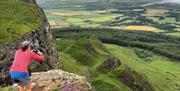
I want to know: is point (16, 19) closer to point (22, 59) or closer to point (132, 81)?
point (132, 81)

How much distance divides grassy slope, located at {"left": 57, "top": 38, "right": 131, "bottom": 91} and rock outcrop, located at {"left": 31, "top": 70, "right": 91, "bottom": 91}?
58.1 meters

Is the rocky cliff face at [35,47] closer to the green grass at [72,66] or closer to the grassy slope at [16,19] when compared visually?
the grassy slope at [16,19]

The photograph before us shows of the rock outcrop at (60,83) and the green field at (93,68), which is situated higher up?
the rock outcrop at (60,83)

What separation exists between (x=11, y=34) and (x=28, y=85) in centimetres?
4599

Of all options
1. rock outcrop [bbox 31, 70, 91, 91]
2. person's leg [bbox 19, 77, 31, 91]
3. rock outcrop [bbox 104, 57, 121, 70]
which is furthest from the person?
rock outcrop [bbox 104, 57, 121, 70]

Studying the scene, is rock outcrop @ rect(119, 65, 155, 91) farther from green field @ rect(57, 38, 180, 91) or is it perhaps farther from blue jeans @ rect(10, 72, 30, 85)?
blue jeans @ rect(10, 72, 30, 85)

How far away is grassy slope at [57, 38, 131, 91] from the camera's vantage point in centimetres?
10125

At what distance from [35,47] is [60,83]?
130 feet

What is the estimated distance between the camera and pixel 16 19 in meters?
90.9

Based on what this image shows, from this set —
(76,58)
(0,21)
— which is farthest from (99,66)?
(0,21)

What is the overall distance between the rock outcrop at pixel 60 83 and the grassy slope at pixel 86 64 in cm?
5811

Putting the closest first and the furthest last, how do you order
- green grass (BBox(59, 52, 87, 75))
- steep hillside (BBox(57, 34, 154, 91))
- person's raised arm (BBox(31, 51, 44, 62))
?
person's raised arm (BBox(31, 51, 44, 62)) < steep hillside (BBox(57, 34, 154, 91)) < green grass (BBox(59, 52, 87, 75))

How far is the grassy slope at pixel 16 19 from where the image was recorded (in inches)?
3127

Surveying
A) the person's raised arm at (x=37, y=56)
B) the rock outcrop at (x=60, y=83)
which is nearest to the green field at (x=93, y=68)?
the rock outcrop at (x=60, y=83)
